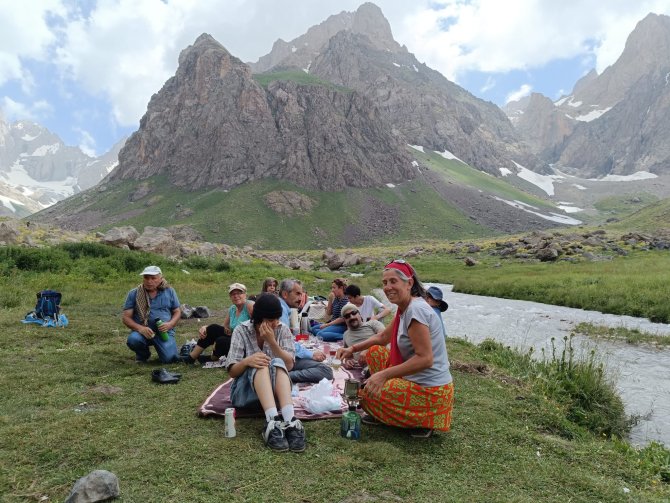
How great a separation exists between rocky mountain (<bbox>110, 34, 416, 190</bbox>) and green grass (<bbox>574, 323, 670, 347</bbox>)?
137054mm

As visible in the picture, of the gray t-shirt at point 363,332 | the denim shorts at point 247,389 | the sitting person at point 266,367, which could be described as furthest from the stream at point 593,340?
the denim shorts at point 247,389

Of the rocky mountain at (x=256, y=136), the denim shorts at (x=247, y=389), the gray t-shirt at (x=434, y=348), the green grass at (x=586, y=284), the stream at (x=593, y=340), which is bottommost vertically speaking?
the stream at (x=593, y=340)

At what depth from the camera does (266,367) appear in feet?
21.5

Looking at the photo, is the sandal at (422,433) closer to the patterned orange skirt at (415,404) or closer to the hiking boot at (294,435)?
the patterned orange skirt at (415,404)

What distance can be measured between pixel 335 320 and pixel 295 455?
791cm

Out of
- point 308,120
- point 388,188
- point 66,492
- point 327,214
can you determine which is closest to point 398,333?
point 66,492

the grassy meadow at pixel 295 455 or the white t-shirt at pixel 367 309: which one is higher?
the white t-shirt at pixel 367 309

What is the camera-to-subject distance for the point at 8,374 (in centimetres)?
881

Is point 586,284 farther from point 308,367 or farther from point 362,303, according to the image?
point 308,367

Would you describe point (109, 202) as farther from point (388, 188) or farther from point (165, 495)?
point (165, 495)

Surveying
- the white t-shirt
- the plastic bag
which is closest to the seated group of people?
the plastic bag

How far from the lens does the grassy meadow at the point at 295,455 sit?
5012 mm

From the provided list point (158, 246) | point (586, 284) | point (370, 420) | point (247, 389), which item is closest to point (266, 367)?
point (247, 389)

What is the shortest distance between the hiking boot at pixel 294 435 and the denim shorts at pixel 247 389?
0.86 metres
